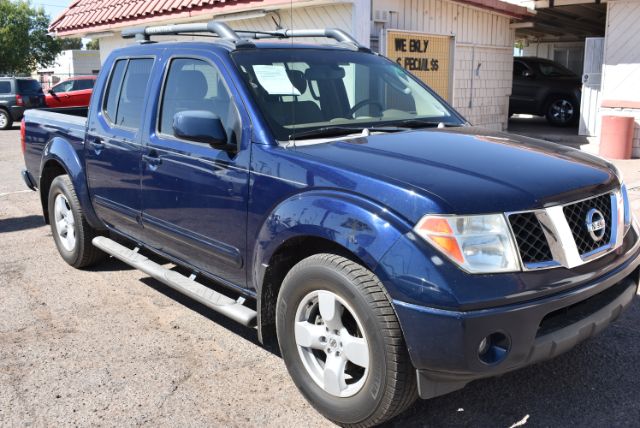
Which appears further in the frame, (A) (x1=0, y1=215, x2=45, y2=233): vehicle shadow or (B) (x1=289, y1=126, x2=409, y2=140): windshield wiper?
(A) (x1=0, y1=215, x2=45, y2=233): vehicle shadow

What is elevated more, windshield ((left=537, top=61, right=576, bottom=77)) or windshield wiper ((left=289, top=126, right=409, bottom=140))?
windshield ((left=537, top=61, right=576, bottom=77))

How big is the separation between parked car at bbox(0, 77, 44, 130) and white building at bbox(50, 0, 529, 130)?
5761 millimetres

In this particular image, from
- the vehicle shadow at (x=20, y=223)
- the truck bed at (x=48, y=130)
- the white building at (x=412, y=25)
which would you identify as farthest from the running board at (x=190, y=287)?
the white building at (x=412, y=25)

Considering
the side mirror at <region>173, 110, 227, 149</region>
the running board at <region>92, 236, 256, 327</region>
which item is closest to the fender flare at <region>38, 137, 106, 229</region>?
the running board at <region>92, 236, 256, 327</region>

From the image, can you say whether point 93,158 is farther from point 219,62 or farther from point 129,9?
point 129,9

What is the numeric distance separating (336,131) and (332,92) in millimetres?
548

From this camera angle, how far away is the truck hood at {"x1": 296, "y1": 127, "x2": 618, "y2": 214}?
9.34ft

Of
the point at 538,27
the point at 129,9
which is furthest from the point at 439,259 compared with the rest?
the point at 538,27

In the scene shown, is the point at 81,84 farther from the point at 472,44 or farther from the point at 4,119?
the point at 472,44

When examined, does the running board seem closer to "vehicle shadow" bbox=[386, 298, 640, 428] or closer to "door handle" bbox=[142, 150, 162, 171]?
"door handle" bbox=[142, 150, 162, 171]

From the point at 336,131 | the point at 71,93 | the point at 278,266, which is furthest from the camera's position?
the point at 71,93

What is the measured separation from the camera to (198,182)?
155 inches

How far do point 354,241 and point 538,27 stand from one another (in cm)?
1735

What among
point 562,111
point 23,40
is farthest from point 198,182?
point 23,40
